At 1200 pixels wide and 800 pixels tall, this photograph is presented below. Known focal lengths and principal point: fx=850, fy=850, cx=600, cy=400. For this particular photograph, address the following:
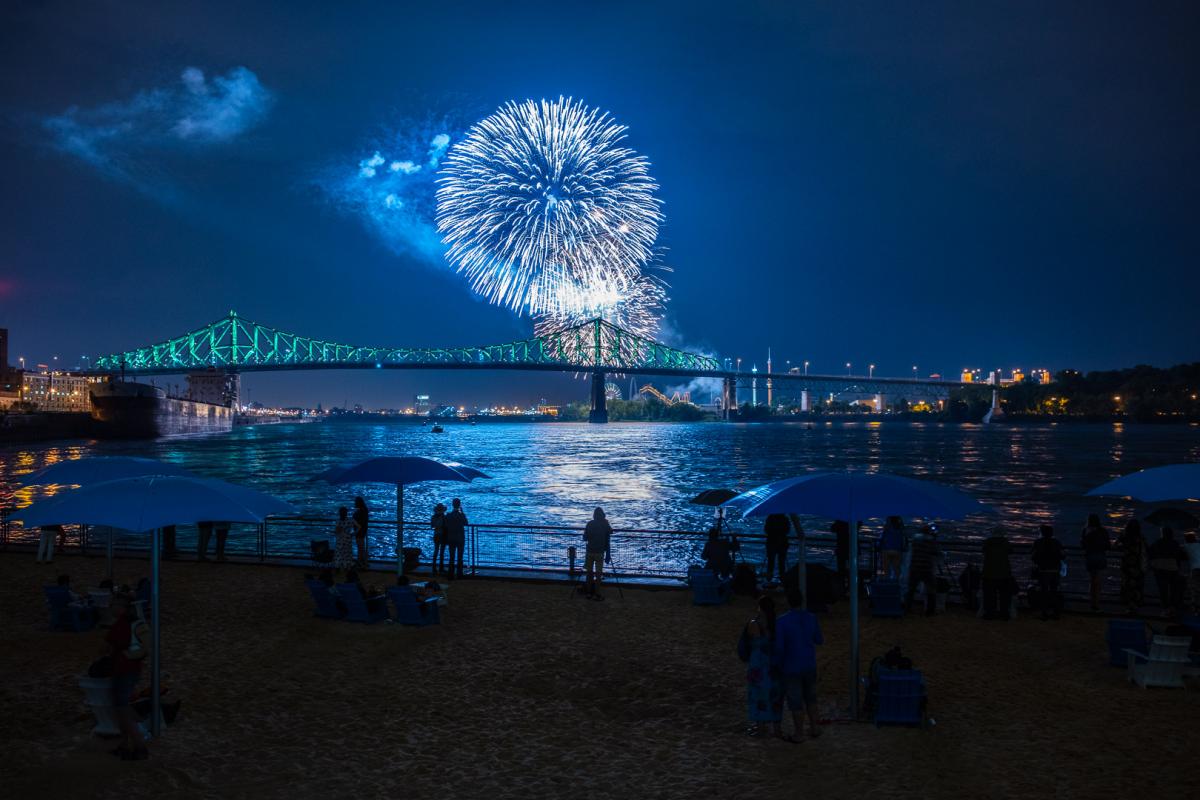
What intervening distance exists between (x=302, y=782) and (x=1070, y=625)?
36.3ft

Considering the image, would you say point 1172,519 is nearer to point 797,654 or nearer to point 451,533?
point 797,654

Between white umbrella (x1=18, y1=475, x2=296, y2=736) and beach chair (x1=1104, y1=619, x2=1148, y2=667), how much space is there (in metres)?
10.2

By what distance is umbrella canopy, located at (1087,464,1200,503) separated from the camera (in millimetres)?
10430

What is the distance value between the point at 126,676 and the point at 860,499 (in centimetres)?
715

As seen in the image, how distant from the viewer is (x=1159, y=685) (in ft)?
32.0

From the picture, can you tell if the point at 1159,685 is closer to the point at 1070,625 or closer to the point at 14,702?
the point at 1070,625

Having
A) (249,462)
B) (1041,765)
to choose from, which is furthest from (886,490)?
(249,462)

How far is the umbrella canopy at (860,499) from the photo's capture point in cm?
827

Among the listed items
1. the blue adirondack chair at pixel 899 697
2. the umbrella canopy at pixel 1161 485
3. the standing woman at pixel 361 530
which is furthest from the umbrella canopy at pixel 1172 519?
the standing woman at pixel 361 530

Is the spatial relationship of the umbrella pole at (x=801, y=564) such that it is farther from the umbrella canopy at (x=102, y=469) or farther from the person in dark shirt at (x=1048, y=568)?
the umbrella canopy at (x=102, y=469)

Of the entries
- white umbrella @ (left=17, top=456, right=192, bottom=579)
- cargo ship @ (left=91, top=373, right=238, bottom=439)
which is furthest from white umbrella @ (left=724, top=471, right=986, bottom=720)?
cargo ship @ (left=91, top=373, right=238, bottom=439)

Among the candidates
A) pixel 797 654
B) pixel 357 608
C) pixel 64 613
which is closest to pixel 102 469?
pixel 64 613

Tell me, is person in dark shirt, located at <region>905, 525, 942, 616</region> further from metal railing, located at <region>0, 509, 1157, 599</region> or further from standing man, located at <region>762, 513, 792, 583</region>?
metal railing, located at <region>0, 509, 1157, 599</region>

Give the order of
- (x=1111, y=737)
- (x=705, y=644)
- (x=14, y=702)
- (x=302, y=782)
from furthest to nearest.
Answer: (x=705, y=644) < (x=14, y=702) < (x=1111, y=737) < (x=302, y=782)
